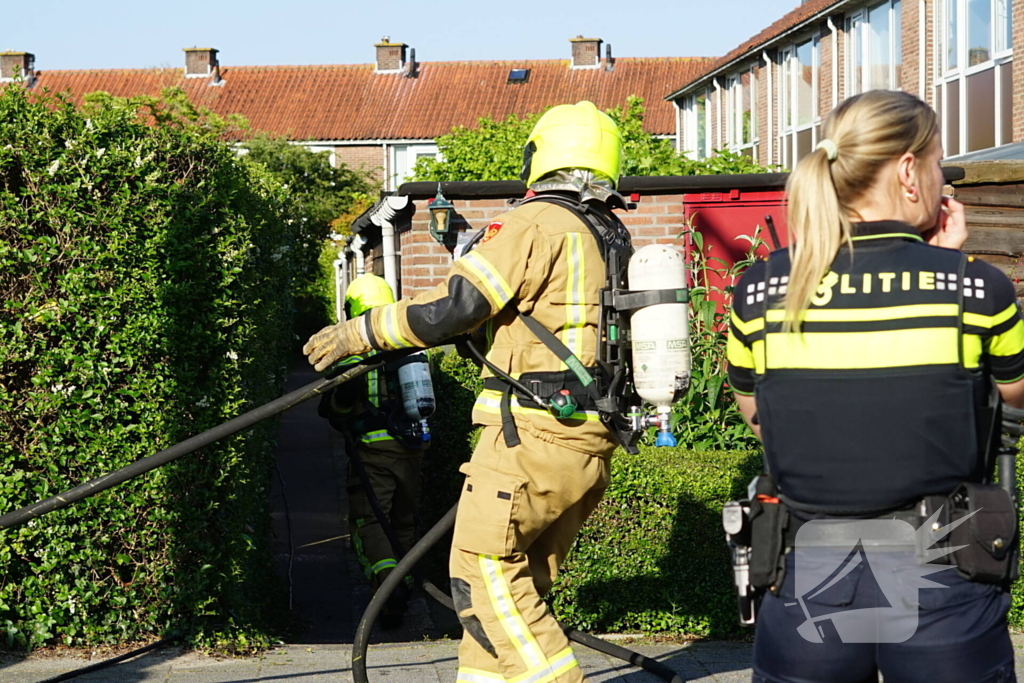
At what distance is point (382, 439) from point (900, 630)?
4714 millimetres

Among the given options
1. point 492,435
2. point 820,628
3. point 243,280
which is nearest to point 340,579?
point 243,280

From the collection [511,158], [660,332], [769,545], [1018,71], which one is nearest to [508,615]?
[660,332]

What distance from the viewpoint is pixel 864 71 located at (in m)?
23.3

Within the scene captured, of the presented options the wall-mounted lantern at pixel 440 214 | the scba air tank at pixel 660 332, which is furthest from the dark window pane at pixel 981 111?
the scba air tank at pixel 660 332

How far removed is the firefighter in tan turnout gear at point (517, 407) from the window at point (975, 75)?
16.6 metres

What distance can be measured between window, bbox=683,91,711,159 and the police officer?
33.8 m

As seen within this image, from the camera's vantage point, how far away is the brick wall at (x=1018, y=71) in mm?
17375

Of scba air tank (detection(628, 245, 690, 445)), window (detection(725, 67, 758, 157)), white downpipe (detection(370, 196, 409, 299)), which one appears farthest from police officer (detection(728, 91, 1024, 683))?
window (detection(725, 67, 758, 157))

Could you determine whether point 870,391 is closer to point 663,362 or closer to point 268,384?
point 663,362

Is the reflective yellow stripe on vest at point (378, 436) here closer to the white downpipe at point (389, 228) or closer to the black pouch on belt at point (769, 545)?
the white downpipe at point (389, 228)

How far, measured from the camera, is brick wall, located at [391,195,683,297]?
27.6 feet

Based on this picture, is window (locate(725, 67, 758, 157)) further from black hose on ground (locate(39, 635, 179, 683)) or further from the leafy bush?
black hose on ground (locate(39, 635, 179, 683))

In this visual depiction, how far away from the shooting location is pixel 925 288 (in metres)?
2.16

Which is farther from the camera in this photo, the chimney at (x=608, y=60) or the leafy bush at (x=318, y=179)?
the chimney at (x=608, y=60)
